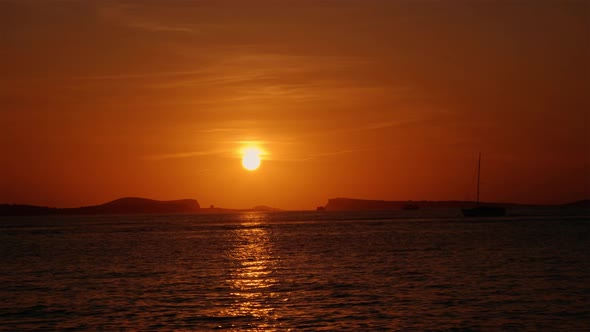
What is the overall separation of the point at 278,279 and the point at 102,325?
2210 cm

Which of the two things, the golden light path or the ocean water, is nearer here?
the ocean water

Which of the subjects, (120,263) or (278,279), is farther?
(120,263)

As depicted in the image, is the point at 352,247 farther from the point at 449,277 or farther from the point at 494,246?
the point at 449,277

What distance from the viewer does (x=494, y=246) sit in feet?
298

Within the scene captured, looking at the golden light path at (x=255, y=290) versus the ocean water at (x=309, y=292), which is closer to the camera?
the ocean water at (x=309, y=292)

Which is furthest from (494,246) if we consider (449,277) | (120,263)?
(120,263)

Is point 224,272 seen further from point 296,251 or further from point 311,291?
point 296,251

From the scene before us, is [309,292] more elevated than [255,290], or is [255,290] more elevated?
[309,292]

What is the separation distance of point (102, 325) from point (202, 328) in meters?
5.65

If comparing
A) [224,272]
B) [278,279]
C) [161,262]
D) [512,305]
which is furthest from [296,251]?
[512,305]

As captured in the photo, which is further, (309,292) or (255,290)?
(255,290)

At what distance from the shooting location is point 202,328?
1369 inches

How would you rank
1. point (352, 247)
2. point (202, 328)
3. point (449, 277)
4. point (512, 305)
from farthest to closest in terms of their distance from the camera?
point (352, 247), point (449, 277), point (512, 305), point (202, 328)

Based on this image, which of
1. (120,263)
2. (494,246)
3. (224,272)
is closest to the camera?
(224,272)
